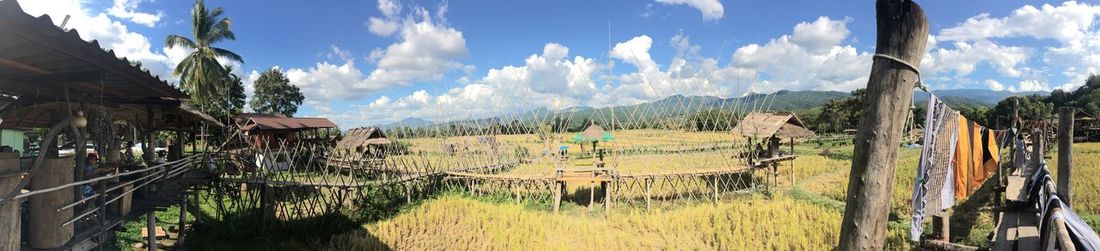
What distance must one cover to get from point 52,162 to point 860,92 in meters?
52.5

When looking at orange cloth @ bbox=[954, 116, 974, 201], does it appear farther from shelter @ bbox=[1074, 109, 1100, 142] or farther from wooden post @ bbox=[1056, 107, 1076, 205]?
shelter @ bbox=[1074, 109, 1100, 142]

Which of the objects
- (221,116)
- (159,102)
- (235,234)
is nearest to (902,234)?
(159,102)

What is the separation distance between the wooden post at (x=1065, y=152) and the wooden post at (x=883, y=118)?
6.25 m

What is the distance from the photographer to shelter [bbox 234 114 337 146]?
20.5m

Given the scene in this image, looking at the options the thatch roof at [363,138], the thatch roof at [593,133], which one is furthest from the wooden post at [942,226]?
the thatch roof at [363,138]

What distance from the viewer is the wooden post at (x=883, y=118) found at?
7.14ft

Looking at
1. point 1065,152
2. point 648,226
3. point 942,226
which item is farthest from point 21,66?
point 1065,152

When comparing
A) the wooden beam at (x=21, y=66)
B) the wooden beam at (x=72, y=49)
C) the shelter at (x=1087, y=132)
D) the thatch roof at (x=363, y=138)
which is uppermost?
the wooden beam at (x=72, y=49)

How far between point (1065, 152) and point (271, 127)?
2362 centimetres

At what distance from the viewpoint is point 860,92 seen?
1764 inches

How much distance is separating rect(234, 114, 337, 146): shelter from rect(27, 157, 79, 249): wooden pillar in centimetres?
1595

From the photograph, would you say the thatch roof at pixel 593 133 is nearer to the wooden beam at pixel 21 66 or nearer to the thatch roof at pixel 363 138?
the thatch roof at pixel 363 138

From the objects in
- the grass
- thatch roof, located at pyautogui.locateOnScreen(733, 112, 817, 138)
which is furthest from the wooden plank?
thatch roof, located at pyautogui.locateOnScreen(733, 112, 817, 138)

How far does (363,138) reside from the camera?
21859mm
